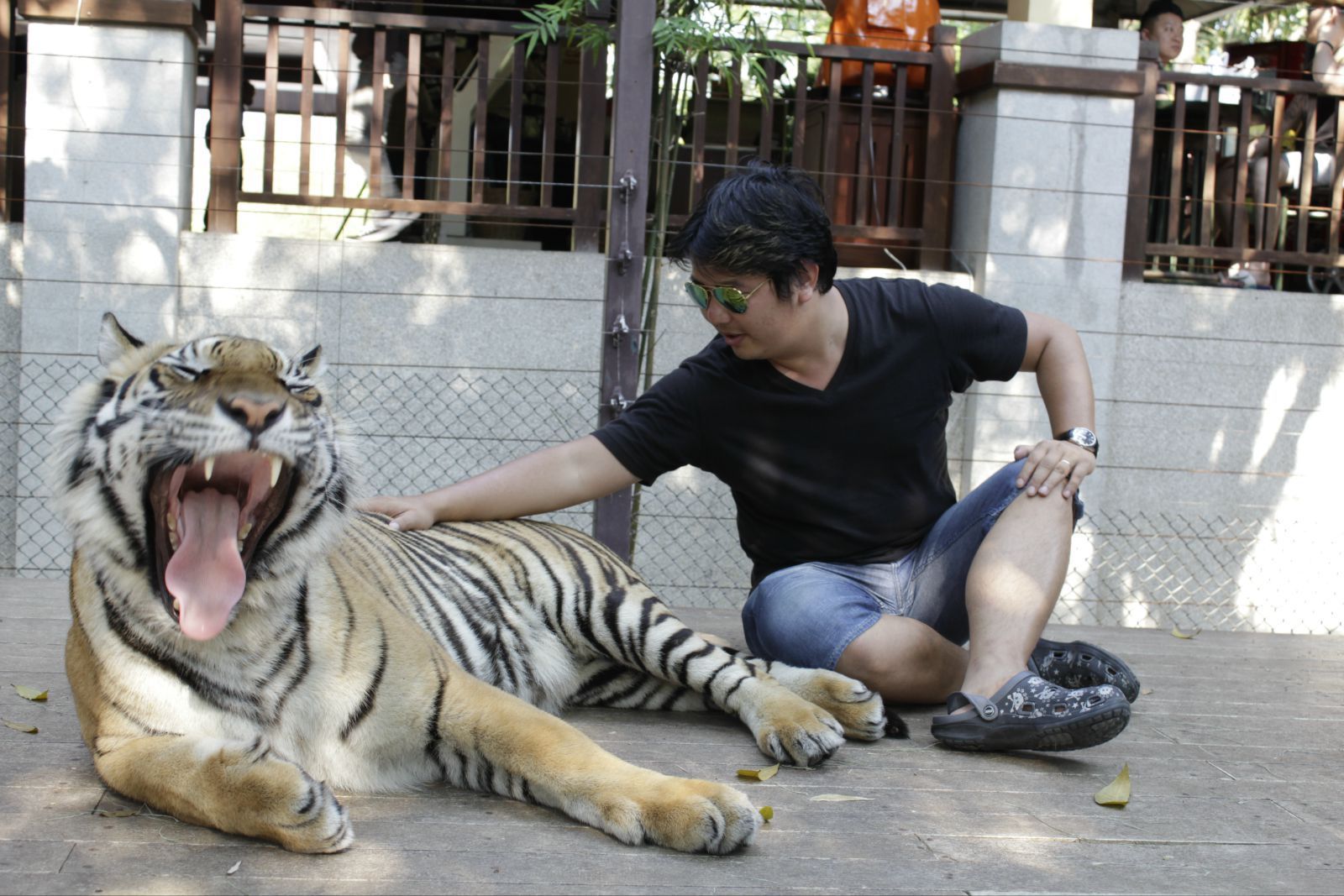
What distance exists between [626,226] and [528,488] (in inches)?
76.3

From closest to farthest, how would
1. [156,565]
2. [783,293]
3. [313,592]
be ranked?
[156,565]
[313,592]
[783,293]

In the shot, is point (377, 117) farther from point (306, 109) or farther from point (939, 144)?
point (939, 144)

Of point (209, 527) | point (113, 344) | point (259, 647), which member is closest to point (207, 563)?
point (209, 527)

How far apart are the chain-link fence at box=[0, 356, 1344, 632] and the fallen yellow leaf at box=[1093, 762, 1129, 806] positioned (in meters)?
3.32

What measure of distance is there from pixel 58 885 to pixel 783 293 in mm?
2009

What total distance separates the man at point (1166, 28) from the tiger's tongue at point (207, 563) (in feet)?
22.0

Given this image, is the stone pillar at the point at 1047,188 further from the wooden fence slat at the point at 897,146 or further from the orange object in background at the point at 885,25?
the orange object in background at the point at 885,25

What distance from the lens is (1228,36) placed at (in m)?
21.1

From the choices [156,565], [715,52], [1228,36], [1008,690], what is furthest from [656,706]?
[1228,36]

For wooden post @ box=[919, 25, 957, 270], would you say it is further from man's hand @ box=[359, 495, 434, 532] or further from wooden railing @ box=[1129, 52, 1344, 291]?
man's hand @ box=[359, 495, 434, 532]

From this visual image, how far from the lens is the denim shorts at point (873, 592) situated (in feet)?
10.4

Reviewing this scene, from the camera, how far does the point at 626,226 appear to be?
5051 mm

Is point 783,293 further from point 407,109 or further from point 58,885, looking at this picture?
point 407,109

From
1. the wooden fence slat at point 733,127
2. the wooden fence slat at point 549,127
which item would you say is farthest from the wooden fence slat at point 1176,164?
the wooden fence slat at point 549,127
